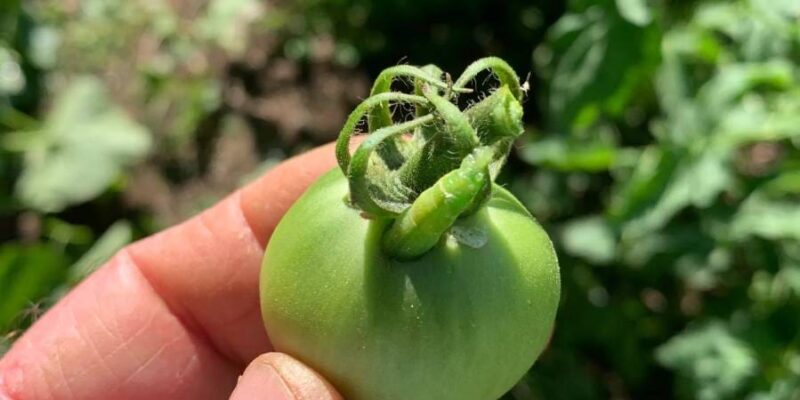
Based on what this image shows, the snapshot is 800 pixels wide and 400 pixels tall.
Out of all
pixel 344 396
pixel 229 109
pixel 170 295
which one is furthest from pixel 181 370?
pixel 229 109

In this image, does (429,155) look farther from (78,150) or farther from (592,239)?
(78,150)

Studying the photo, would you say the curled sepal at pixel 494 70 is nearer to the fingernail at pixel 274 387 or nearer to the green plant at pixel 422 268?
the green plant at pixel 422 268

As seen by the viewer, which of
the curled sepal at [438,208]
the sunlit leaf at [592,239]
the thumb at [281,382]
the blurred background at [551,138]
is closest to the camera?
the curled sepal at [438,208]

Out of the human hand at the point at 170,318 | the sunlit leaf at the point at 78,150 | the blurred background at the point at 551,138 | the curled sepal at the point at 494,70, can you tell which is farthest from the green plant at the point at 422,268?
the sunlit leaf at the point at 78,150

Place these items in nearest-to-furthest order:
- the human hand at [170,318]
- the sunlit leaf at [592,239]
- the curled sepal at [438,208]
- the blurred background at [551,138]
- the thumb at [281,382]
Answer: the curled sepal at [438,208] < the thumb at [281,382] < the human hand at [170,318] < the blurred background at [551,138] < the sunlit leaf at [592,239]

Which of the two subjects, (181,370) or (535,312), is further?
(181,370)

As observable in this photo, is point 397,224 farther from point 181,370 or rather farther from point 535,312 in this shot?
point 181,370

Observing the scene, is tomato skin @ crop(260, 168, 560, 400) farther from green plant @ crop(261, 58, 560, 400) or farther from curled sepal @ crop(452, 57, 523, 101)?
curled sepal @ crop(452, 57, 523, 101)

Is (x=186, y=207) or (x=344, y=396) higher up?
(x=344, y=396)
